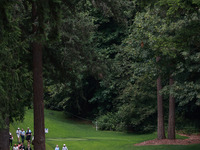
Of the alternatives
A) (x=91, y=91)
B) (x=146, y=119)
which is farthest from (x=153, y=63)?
(x=91, y=91)

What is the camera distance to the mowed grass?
90.6 feet

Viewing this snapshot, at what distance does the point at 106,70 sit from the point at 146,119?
15.1m

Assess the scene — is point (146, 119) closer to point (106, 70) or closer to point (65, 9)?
point (106, 70)

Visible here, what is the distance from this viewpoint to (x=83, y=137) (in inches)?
1399

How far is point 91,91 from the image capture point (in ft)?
157

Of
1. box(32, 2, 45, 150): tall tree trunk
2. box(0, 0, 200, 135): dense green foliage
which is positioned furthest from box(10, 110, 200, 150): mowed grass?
box(32, 2, 45, 150): tall tree trunk

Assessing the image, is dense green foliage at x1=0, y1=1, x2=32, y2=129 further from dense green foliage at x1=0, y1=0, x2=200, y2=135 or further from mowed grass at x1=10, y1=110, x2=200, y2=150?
mowed grass at x1=10, y1=110, x2=200, y2=150

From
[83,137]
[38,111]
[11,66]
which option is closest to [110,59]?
[38,111]

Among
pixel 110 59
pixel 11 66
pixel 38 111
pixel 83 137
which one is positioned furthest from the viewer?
pixel 83 137

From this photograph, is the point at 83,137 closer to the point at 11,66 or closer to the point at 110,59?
the point at 110,59

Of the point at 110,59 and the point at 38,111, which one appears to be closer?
the point at 38,111

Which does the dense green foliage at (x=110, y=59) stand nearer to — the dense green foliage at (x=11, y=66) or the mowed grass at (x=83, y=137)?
the dense green foliage at (x=11, y=66)

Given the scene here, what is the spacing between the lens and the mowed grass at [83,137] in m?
27.6

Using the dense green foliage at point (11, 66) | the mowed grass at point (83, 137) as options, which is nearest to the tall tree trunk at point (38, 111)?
the dense green foliage at point (11, 66)
